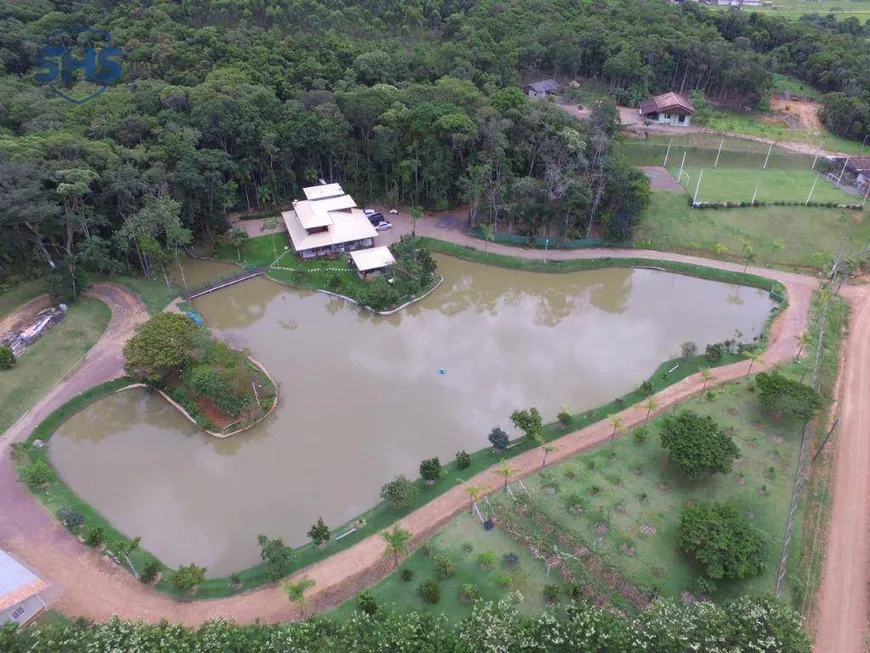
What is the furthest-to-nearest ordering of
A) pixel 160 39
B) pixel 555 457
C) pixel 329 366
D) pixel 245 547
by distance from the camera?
pixel 160 39 < pixel 329 366 < pixel 555 457 < pixel 245 547

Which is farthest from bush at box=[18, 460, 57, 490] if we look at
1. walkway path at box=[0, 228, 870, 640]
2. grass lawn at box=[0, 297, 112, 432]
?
grass lawn at box=[0, 297, 112, 432]

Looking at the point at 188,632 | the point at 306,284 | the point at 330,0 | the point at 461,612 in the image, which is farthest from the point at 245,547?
the point at 330,0

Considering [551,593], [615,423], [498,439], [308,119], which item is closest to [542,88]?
[308,119]

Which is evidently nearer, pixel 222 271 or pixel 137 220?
pixel 137 220

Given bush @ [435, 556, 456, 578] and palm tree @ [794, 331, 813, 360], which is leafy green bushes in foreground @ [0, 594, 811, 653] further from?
palm tree @ [794, 331, 813, 360]

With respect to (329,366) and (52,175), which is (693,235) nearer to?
(329,366)

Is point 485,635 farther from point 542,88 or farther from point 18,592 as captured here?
point 542,88
